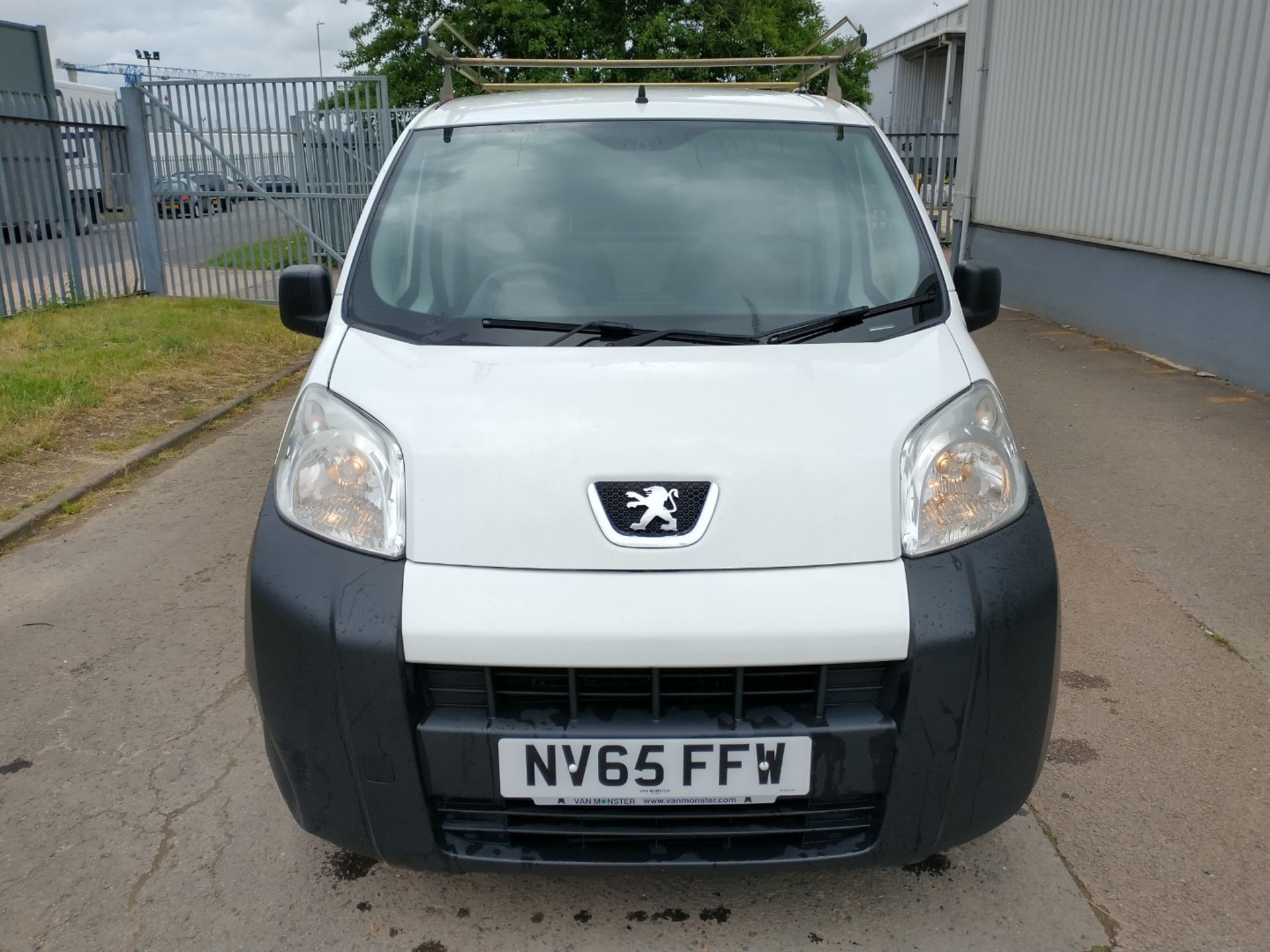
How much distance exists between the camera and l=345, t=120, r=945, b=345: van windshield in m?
2.74

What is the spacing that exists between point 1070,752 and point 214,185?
11866mm

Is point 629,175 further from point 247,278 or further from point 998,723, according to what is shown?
point 247,278

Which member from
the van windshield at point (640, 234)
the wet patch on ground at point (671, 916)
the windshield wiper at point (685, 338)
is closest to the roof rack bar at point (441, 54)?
the van windshield at point (640, 234)

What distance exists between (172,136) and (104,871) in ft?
38.0

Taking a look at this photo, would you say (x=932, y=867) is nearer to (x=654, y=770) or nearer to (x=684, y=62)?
(x=654, y=770)

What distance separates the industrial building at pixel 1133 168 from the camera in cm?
752

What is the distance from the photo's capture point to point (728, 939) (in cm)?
231

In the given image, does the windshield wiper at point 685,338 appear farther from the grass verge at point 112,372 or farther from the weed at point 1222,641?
the grass verge at point 112,372

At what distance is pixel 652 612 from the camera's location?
1.96 metres

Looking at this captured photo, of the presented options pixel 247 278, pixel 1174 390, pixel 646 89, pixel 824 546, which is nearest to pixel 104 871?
pixel 824 546

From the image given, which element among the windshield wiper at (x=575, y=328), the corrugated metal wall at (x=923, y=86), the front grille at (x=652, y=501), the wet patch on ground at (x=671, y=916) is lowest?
the wet patch on ground at (x=671, y=916)

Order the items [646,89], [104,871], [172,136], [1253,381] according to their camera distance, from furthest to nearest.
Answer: [172,136]
[1253,381]
[646,89]
[104,871]

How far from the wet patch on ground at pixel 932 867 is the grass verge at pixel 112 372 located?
4660 millimetres

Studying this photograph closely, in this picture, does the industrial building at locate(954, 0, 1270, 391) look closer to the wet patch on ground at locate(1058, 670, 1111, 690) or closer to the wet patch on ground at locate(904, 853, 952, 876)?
the wet patch on ground at locate(1058, 670, 1111, 690)
